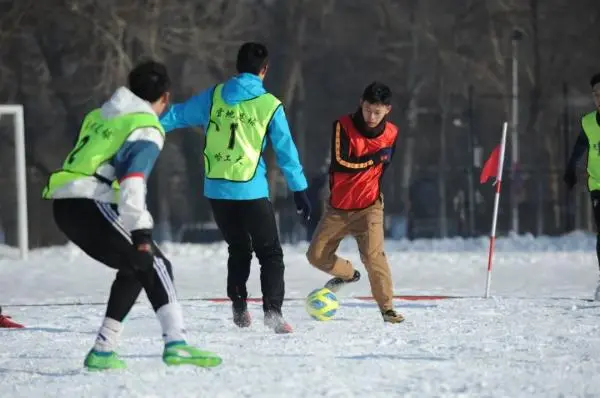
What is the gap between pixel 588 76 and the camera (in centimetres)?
3444

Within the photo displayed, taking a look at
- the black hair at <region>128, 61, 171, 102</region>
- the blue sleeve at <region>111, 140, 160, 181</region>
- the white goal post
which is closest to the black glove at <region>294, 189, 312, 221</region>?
the black hair at <region>128, 61, 171, 102</region>

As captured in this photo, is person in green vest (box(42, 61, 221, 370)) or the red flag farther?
the red flag

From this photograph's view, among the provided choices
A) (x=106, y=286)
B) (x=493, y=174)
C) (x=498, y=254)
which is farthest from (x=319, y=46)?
(x=493, y=174)

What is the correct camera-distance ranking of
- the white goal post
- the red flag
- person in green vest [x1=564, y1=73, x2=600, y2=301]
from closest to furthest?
person in green vest [x1=564, y1=73, x2=600, y2=301]
the red flag
the white goal post

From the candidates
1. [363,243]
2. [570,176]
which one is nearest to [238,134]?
[363,243]

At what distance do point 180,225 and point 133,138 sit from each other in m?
24.9

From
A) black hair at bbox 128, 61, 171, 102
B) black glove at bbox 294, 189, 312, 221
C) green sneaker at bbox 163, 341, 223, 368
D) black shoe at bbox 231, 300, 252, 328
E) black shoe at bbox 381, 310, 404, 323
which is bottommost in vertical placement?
black shoe at bbox 381, 310, 404, 323

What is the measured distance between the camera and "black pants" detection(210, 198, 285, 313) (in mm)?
8930

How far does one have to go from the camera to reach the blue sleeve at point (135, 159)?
6.65 meters

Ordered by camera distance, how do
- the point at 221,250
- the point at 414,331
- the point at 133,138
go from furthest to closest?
the point at 221,250 < the point at 414,331 < the point at 133,138

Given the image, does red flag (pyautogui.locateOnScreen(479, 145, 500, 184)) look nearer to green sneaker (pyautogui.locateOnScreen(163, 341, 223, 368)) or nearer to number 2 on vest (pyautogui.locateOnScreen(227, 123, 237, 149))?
number 2 on vest (pyautogui.locateOnScreen(227, 123, 237, 149))

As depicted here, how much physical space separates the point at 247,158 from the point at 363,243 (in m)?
1.30

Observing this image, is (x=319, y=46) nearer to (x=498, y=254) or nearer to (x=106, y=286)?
(x=498, y=254)

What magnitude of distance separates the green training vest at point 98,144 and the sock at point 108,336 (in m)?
0.70
